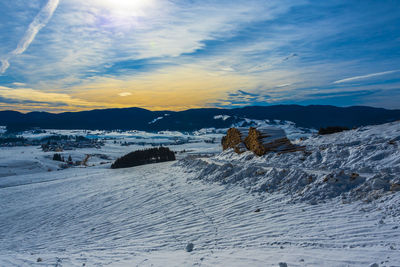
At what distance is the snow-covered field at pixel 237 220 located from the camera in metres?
5.04

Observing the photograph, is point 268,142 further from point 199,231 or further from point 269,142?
point 199,231

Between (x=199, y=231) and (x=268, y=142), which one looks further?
(x=268, y=142)

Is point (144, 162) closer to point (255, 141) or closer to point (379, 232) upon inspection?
point (255, 141)

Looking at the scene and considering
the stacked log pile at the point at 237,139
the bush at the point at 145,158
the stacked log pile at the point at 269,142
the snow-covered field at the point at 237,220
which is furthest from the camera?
the bush at the point at 145,158

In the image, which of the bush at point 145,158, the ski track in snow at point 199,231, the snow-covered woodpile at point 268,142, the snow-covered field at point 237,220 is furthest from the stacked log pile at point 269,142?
the bush at point 145,158

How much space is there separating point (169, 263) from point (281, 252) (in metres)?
2.42

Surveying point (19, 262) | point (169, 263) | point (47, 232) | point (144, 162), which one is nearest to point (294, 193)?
point (169, 263)

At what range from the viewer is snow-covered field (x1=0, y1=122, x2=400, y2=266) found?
504 centimetres

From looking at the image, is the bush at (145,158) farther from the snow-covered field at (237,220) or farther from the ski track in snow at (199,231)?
the ski track in snow at (199,231)

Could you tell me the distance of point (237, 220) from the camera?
7387 mm

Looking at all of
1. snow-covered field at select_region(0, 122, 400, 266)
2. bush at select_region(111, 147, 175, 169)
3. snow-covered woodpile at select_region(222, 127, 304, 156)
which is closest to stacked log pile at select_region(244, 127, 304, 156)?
snow-covered woodpile at select_region(222, 127, 304, 156)

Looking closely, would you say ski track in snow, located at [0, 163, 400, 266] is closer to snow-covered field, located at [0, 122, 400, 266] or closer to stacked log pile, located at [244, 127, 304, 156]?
snow-covered field, located at [0, 122, 400, 266]

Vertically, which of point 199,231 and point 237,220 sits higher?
point 237,220

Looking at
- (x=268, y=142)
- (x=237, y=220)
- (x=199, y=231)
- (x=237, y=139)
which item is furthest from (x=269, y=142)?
(x=199, y=231)
